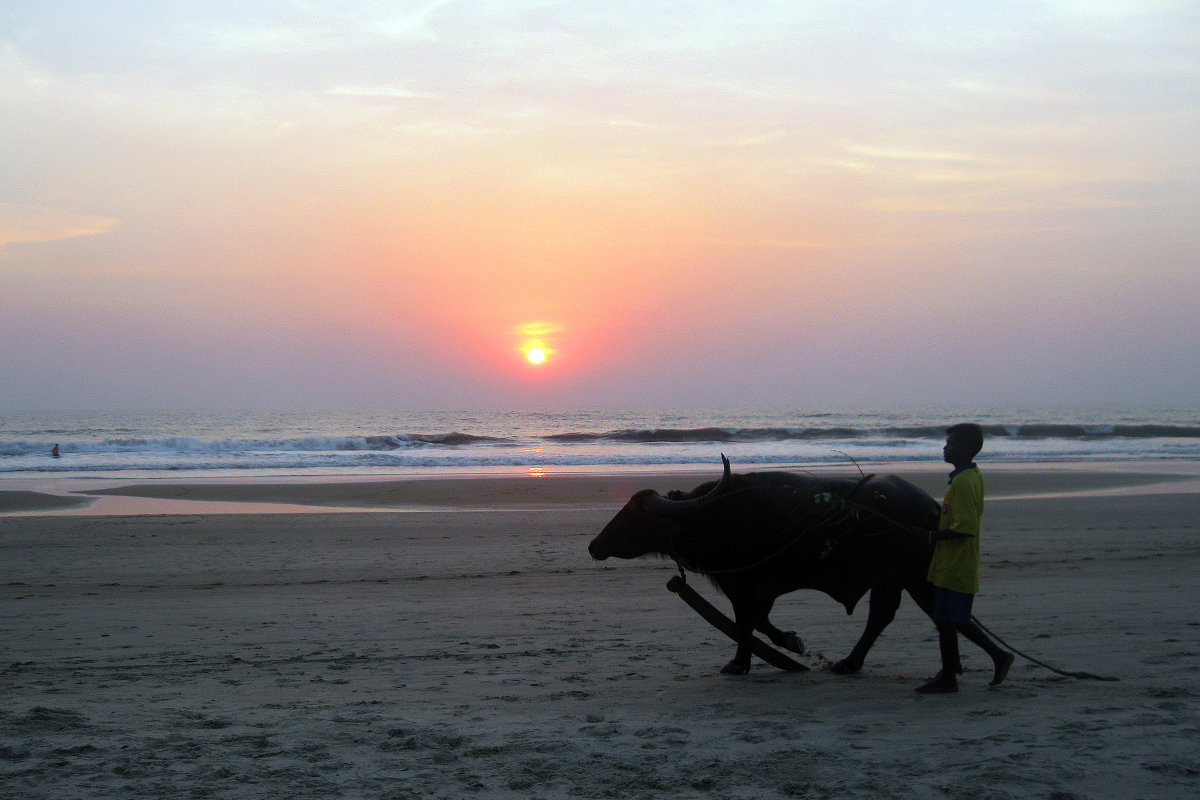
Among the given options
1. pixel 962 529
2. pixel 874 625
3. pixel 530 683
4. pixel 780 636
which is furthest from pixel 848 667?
pixel 530 683

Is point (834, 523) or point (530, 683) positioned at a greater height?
point (834, 523)

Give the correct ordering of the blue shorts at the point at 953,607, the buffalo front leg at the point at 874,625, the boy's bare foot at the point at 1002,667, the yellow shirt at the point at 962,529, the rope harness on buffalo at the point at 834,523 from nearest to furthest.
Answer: the yellow shirt at the point at 962,529
the blue shorts at the point at 953,607
the boy's bare foot at the point at 1002,667
the rope harness on buffalo at the point at 834,523
the buffalo front leg at the point at 874,625

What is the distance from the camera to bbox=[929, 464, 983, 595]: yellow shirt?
5387mm

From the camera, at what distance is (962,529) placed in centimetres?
538

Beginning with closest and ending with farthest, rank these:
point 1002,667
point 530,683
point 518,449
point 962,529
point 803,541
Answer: point 962,529
point 1002,667
point 530,683
point 803,541
point 518,449

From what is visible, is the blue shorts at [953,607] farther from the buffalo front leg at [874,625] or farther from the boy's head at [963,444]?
the boy's head at [963,444]

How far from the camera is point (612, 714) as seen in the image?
17.2 ft

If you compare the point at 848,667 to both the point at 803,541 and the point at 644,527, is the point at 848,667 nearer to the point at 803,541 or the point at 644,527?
the point at 803,541

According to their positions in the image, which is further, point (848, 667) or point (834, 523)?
point (848, 667)

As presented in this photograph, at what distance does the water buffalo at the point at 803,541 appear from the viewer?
6039mm

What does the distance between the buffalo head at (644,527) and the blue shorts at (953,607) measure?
5.32 ft

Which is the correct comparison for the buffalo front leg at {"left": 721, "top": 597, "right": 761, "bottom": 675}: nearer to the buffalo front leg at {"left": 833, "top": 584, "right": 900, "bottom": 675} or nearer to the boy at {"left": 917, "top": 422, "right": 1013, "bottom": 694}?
the buffalo front leg at {"left": 833, "top": 584, "right": 900, "bottom": 675}

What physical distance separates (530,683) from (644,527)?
1.39 metres

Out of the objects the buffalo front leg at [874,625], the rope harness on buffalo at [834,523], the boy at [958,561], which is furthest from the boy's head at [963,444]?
the buffalo front leg at [874,625]
